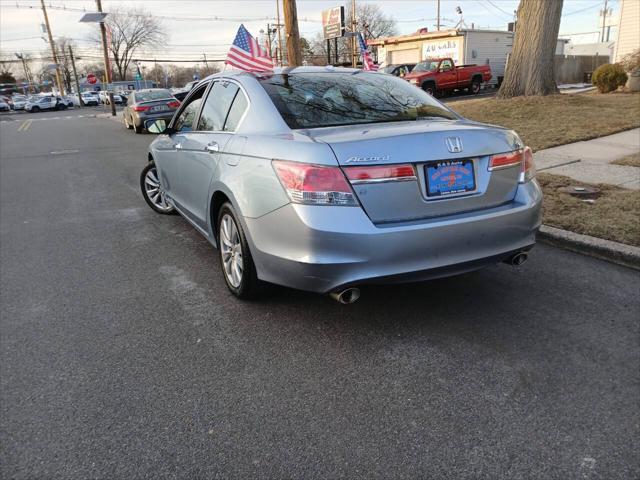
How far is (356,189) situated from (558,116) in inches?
432

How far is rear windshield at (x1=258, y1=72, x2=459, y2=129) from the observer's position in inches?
139

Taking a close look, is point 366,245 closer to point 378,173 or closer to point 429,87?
point 378,173

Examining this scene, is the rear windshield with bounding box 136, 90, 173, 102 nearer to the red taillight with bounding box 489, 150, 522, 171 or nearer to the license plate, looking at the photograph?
the red taillight with bounding box 489, 150, 522, 171

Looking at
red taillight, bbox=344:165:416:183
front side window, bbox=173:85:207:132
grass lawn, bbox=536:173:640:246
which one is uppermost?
front side window, bbox=173:85:207:132

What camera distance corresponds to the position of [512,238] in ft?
10.7

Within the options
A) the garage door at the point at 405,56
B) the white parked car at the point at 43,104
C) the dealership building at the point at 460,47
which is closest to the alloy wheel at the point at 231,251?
the dealership building at the point at 460,47

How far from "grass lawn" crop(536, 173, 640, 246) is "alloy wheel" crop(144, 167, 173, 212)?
4416 millimetres

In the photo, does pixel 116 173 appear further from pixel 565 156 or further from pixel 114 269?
pixel 565 156

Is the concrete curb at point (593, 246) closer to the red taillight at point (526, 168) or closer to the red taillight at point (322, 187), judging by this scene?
the red taillight at point (526, 168)

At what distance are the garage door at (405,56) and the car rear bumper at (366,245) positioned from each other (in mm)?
36795

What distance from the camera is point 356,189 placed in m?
2.85

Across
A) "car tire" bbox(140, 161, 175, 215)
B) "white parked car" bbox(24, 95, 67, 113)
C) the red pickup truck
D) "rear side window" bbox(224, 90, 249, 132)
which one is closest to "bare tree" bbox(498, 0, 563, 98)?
the red pickup truck

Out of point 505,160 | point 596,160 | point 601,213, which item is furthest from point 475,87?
point 505,160

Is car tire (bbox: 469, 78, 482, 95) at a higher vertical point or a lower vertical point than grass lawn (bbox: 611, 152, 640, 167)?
higher
